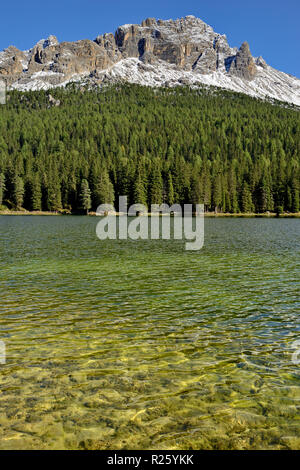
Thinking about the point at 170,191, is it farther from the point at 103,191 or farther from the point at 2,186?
the point at 2,186

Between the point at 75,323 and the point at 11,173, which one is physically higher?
the point at 11,173

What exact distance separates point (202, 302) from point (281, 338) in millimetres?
4729

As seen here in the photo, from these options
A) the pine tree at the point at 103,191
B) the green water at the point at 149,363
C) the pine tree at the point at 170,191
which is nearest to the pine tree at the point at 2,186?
the pine tree at the point at 103,191

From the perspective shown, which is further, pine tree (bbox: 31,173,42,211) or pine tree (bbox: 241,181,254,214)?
pine tree (bbox: 241,181,254,214)

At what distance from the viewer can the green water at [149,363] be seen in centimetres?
625

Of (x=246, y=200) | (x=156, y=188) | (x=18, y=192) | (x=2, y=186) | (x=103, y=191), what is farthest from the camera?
(x=2, y=186)

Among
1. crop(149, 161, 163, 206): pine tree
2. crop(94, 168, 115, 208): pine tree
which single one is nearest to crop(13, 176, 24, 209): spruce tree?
crop(94, 168, 115, 208): pine tree

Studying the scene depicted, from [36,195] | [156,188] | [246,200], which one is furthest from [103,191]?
[246,200]

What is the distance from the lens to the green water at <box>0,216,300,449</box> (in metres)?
6.25

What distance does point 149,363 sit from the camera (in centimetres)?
911

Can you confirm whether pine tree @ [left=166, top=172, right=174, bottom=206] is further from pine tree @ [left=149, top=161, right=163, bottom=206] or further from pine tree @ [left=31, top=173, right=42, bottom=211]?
pine tree @ [left=31, top=173, right=42, bottom=211]

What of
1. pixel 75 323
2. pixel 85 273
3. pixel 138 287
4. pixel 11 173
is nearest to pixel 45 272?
pixel 85 273
